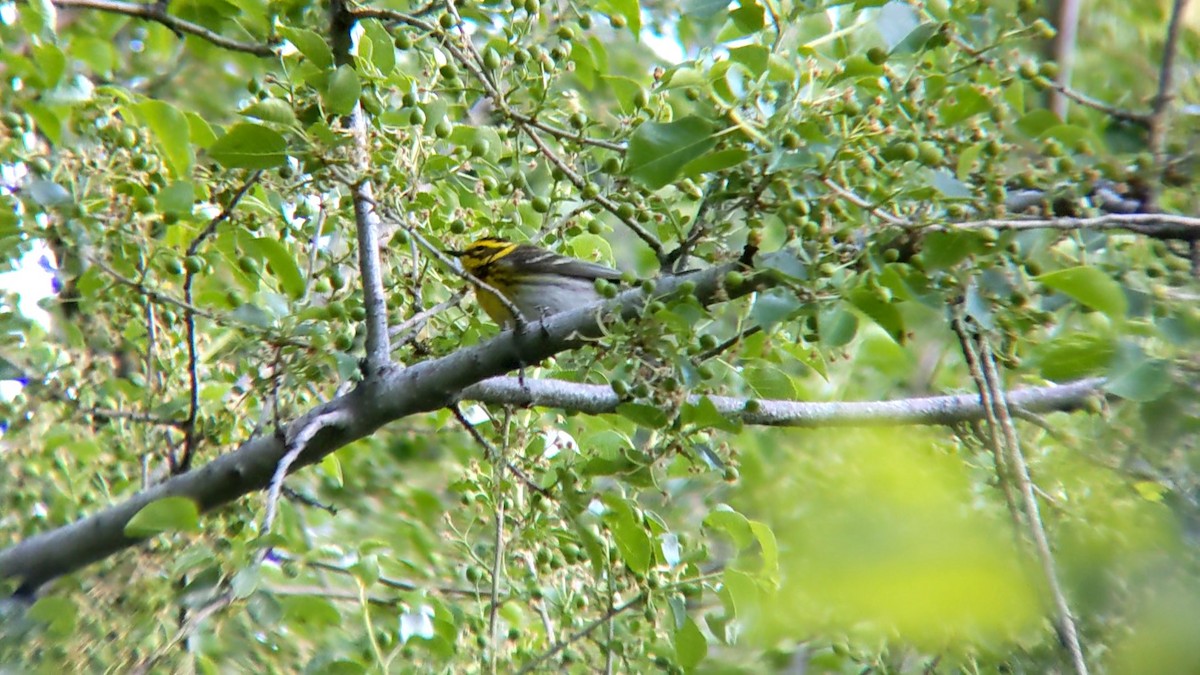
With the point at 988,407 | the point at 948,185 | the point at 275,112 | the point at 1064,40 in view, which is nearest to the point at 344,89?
Result: the point at 275,112

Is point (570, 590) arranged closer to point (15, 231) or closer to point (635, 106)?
point (635, 106)

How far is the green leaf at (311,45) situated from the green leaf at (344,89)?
5.9 inches

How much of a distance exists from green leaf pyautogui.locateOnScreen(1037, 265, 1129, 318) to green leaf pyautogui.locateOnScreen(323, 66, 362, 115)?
1492mm

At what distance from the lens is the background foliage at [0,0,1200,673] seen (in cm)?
184

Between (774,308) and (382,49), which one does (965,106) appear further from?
(382,49)

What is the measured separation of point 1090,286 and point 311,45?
1.76m

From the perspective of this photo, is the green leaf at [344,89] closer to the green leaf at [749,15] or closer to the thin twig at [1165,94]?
the green leaf at [749,15]

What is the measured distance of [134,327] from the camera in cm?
393

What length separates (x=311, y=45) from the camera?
108 inches

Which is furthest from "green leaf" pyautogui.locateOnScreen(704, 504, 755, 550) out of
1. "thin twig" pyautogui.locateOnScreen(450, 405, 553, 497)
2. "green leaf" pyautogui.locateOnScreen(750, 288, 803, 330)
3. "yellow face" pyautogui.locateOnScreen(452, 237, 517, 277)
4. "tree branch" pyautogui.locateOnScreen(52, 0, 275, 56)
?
"yellow face" pyautogui.locateOnScreen(452, 237, 517, 277)

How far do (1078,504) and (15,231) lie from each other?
250 centimetres

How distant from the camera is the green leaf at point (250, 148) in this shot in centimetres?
256

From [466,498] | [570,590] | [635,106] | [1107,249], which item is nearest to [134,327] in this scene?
[466,498]

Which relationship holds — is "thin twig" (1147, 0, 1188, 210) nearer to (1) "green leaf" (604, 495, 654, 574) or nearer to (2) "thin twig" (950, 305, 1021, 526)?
(2) "thin twig" (950, 305, 1021, 526)
